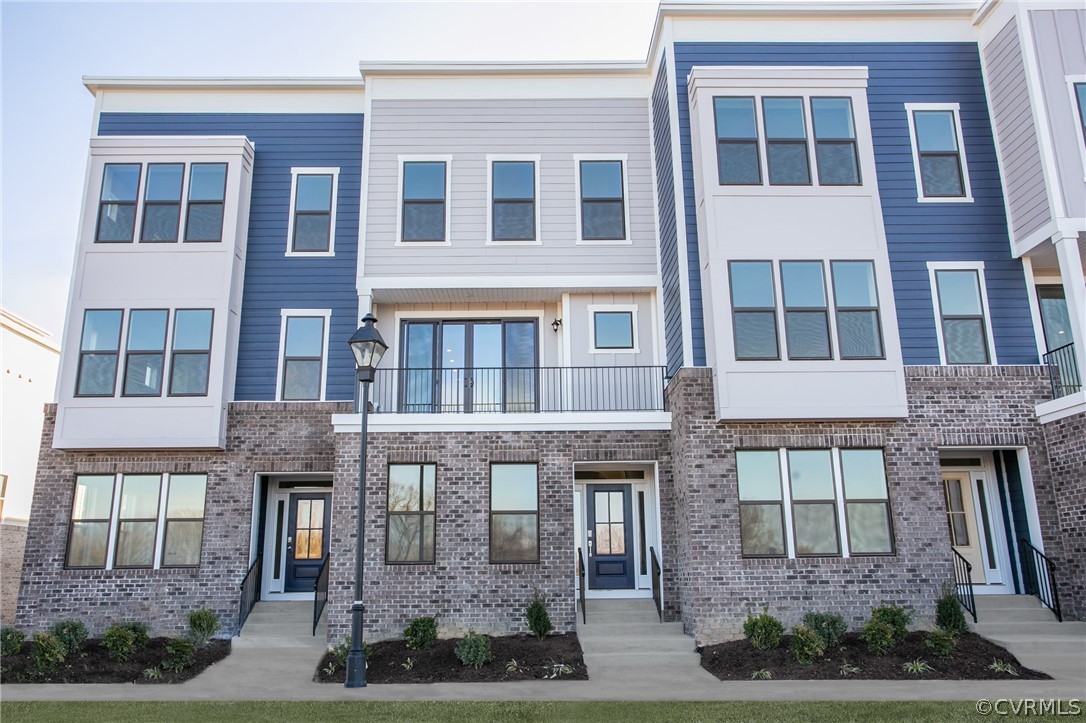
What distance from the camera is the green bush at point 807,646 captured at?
446 inches

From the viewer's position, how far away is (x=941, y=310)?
47.3ft

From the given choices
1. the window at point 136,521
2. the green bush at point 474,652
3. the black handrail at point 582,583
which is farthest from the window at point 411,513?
the window at point 136,521

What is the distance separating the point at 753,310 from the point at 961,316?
3836 millimetres

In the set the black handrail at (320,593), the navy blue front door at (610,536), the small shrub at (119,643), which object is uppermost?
the navy blue front door at (610,536)

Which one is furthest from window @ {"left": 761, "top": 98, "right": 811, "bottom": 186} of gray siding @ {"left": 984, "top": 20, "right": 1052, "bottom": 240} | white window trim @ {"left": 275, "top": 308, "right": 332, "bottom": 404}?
white window trim @ {"left": 275, "top": 308, "right": 332, "bottom": 404}

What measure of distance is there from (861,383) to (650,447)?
358 cm

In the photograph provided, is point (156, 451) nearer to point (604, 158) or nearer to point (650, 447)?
point (650, 447)

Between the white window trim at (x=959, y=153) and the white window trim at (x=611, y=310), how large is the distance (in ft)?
17.9

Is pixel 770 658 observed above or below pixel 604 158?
below

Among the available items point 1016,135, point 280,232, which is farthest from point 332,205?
point 1016,135

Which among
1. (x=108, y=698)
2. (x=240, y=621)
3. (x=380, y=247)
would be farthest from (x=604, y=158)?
(x=108, y=698)

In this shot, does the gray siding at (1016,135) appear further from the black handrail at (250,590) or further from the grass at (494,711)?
the black handrail at (250,590)

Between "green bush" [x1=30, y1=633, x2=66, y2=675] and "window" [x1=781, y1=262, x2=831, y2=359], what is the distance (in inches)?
464

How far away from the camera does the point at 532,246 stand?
16.2 meters
